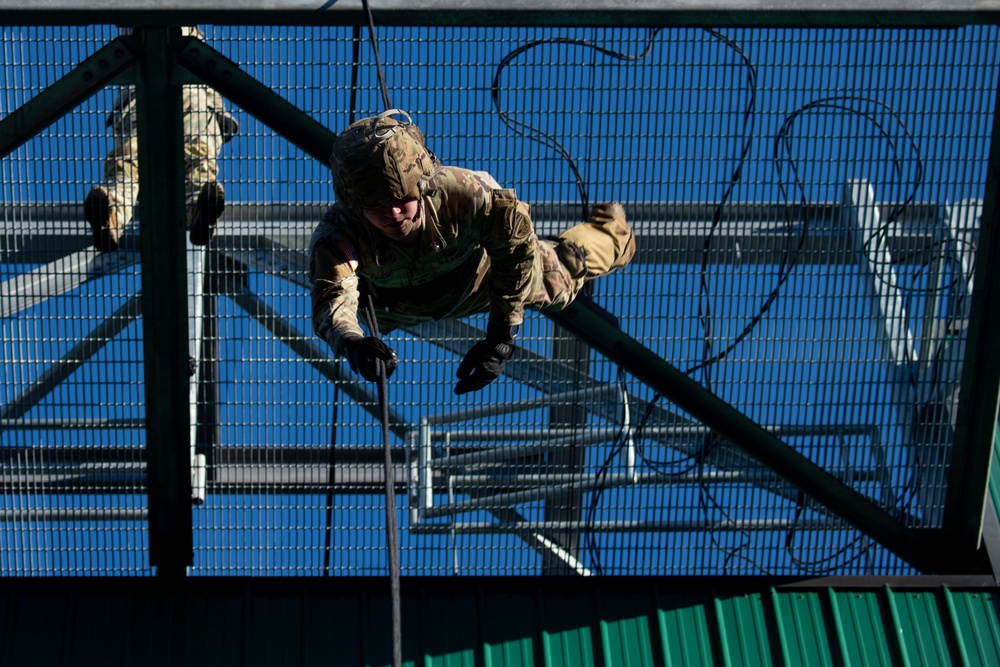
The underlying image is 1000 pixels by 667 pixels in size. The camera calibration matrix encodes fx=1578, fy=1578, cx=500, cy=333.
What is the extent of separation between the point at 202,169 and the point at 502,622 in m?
2.67

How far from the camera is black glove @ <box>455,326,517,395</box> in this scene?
6539 mm

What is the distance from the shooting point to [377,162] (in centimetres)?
582

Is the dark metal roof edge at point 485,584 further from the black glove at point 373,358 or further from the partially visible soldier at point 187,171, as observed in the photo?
the black glove at point 373,358

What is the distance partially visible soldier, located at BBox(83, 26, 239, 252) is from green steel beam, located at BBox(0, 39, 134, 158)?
278 millimetres

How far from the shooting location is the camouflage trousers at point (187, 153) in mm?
7305

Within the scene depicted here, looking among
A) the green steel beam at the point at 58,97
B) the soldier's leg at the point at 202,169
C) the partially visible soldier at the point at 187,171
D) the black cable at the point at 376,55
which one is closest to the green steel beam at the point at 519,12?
the black cable at the point at 376,55

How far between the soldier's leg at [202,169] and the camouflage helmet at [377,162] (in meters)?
1.51

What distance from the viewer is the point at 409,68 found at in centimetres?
714

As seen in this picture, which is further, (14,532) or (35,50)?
(14,532)

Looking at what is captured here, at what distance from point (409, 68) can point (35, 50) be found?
5.57ft

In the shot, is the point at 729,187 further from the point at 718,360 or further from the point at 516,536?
the point at 516,536

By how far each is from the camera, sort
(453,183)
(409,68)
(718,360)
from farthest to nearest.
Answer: (718,360)
(409,68)
(453,183)

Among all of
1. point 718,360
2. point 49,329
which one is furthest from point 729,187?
point 49,329

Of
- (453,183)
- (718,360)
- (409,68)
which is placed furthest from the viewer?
(718,360)
